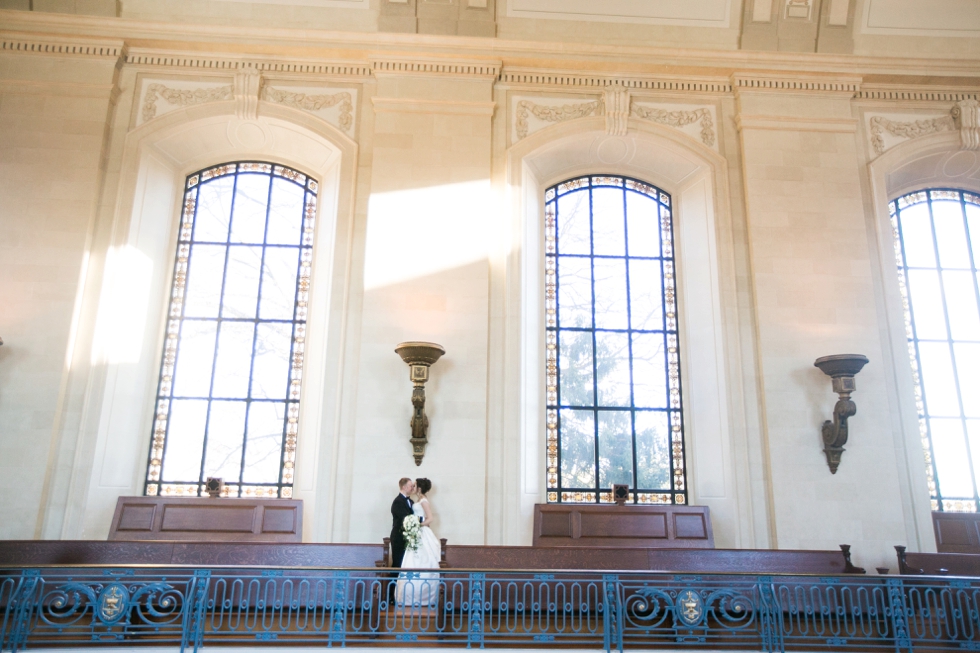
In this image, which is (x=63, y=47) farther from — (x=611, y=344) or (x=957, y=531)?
(x=957, y=531)

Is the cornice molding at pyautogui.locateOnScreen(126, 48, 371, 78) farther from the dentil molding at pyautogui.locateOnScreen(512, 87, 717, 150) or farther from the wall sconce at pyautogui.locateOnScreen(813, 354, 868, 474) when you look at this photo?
the wall sconce at pyautogui.locateOnScreen(813, 354, 868, 474)

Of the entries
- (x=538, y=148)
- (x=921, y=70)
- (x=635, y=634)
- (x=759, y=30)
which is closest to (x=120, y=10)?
(x=538, y=148)

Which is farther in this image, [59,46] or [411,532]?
[59,46]

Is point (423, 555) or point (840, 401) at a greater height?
point (840, 401)

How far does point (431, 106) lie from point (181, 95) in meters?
3.21

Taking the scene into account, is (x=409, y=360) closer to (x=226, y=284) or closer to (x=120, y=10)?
(x=226, y=284)

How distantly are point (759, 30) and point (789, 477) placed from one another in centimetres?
588

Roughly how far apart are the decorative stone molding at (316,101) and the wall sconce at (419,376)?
325 cm

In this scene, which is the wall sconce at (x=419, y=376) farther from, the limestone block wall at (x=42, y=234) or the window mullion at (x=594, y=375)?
the limestone block wall at (x=42, y=234)

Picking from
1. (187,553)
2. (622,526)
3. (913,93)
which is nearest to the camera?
(187,553)

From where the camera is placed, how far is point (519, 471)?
28.2 ft

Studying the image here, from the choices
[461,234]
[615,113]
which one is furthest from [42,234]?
[615,113]

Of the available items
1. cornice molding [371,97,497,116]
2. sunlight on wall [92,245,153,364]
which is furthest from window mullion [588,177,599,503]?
sunlight on wall [92,245,153,364]

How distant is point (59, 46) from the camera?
31.4 ft
